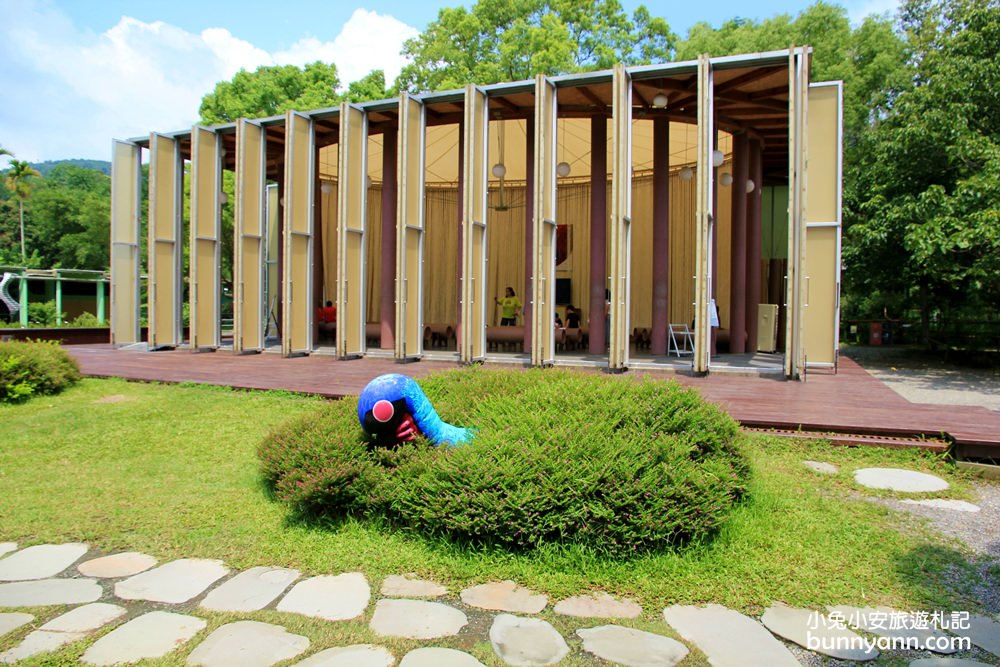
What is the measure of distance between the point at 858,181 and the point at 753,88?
502 centimetres

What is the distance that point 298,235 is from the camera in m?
12.0

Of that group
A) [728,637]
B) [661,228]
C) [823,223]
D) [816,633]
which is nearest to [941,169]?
[823,223]

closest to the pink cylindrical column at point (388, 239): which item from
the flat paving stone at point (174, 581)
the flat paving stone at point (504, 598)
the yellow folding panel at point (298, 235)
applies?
the yellow folding panel at point (298, 235)

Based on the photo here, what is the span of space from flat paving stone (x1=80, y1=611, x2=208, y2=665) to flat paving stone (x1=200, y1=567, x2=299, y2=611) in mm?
154

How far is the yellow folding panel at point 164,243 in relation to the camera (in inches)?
523

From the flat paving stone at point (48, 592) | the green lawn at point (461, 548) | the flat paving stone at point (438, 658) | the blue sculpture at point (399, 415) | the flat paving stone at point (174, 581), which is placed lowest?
the flat paving stone at point (438, 658)

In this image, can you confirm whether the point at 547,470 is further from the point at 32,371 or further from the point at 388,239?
the point at 388,239

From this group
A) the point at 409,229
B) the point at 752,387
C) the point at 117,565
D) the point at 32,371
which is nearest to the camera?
the point at 117,565

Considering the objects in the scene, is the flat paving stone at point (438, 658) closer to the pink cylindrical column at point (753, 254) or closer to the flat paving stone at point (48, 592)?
the flat paving stone at point (48, 592)

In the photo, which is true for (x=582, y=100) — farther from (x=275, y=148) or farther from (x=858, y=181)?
(x=275, y=148)

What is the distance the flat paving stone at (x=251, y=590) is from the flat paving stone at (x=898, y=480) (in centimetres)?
386

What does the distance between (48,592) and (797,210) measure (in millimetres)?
8724

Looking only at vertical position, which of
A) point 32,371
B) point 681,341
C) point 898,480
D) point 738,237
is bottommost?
point 898,480

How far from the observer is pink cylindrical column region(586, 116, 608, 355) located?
11352 millimetres
